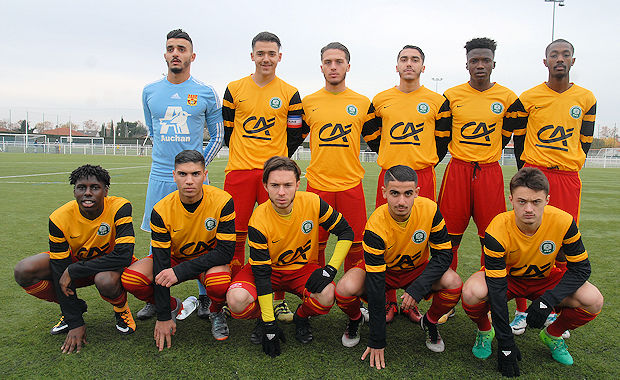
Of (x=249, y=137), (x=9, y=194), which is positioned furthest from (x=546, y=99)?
(x=9, y=194)

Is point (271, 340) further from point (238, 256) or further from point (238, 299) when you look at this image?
point (238, 256)

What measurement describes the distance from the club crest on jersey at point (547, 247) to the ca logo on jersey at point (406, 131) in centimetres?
135

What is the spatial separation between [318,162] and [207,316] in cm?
164

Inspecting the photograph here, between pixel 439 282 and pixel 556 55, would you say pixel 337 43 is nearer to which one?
Result: pixel 556 55

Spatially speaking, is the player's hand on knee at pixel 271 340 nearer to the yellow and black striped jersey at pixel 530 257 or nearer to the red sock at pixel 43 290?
the yellow and black striped jersey at pixel 530 257

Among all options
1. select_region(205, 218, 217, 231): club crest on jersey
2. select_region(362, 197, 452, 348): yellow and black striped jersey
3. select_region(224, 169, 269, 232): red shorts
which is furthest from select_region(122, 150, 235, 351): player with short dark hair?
select_region(362, 197, 452, 348): yellow and black striped jersey

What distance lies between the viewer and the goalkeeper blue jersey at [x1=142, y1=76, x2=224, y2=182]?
368cm

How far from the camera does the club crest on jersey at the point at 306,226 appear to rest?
10.4 feet

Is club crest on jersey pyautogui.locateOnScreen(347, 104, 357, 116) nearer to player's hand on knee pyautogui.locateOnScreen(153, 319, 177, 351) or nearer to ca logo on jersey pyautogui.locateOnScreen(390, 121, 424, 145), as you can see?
ca logo on jersey pyautogui.locateOnScreen(390, 121, 424, 145)

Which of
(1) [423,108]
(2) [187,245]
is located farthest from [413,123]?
(2) [187,245]

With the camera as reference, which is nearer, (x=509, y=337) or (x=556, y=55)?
(x=509, y=337)

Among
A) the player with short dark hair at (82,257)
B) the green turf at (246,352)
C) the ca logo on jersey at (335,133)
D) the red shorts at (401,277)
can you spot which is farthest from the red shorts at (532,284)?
the player with short dark hair at (82,257)

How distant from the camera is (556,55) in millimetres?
3518

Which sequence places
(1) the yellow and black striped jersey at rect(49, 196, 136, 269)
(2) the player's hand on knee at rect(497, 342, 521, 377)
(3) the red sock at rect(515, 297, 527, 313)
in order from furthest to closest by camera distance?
(3) the red sock at rect(515, 297, 527, 313)
(1) the yellow and black striped jersey at rect(49, 196, 136, 269)
(2) the player's hand on knee at rect(497, 342, 521, 377)
